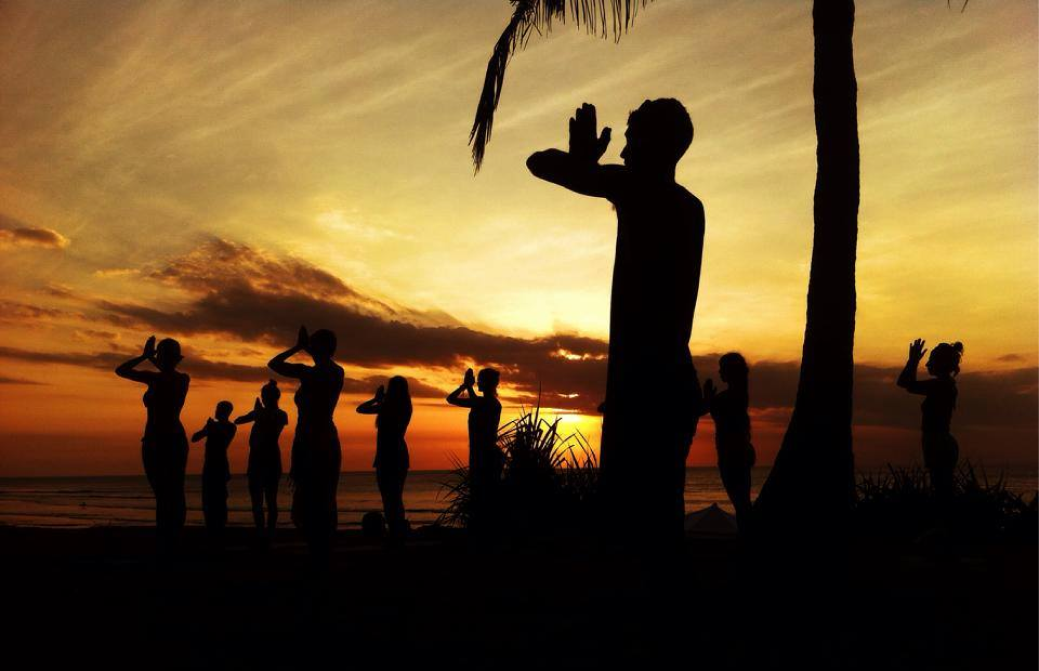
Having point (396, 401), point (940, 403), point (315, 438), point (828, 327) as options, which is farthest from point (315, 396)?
point (940, 403)

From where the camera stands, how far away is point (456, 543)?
34.5 feet

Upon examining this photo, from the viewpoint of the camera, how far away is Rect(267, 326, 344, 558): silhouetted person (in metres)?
6.34

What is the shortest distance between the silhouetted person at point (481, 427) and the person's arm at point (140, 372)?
328 cm

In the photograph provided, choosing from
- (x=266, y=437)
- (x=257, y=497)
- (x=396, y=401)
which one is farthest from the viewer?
(x=257, y=497)

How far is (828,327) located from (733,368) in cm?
177

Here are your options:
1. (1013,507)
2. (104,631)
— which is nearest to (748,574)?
(104,631)

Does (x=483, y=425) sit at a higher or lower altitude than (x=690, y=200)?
lower

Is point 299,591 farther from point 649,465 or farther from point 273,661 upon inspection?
point 649,465

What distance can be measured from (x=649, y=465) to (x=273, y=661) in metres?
1.77

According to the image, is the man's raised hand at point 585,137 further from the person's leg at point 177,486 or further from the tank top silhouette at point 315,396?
the person's leg at point 177,486

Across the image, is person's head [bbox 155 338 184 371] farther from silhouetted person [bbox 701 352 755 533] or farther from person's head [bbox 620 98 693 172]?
person's head [bbox 620 98 693 172]

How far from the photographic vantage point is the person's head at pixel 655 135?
3.76m

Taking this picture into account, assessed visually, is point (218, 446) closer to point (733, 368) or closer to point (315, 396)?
point (315, 396)

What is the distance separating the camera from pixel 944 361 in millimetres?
8367
